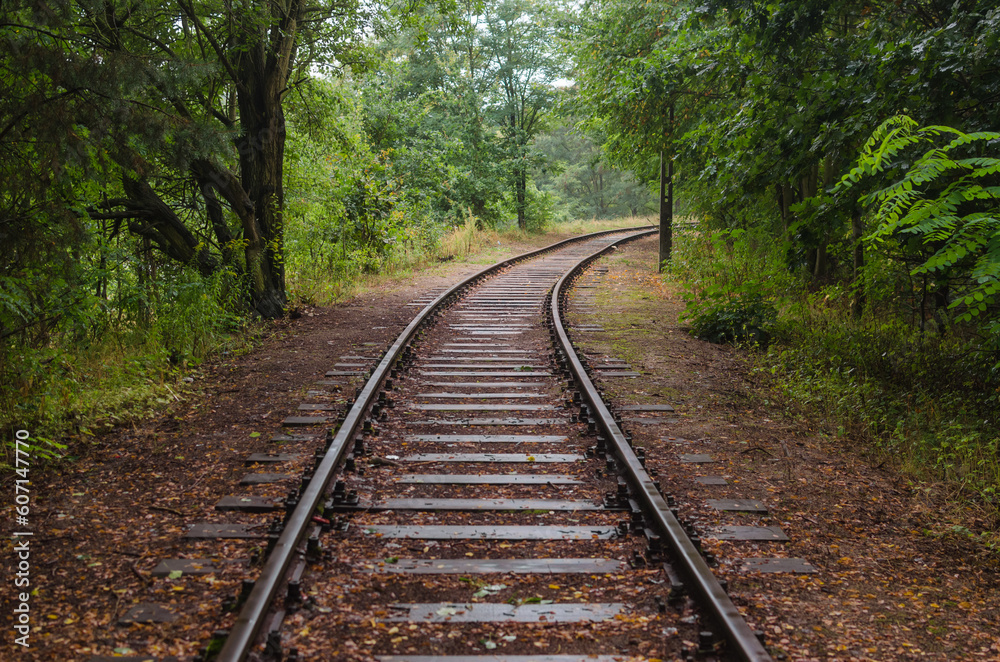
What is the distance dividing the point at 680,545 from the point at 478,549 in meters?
1.03

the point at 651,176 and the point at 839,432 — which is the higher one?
the point at 651,176

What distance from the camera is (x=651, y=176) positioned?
20.4 metres

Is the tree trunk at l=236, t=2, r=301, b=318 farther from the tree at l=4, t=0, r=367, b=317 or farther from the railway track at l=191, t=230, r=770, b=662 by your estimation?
the railway track at l=191, t=230, r=770, b=662

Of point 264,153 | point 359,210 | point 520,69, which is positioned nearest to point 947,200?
point 264,153

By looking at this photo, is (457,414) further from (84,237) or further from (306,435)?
(84,237)

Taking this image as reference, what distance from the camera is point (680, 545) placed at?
3.23 m

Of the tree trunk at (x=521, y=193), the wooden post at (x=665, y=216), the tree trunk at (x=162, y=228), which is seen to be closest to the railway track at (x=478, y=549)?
the tree trunk at (x=162, y=228)

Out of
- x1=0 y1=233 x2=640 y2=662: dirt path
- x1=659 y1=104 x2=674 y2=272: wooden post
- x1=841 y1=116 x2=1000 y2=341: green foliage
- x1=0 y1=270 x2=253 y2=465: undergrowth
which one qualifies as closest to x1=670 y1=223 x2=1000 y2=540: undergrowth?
x1=841 y1=116 x2=1000 y2=341: green foliage

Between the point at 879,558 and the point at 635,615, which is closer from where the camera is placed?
the point at 635,615

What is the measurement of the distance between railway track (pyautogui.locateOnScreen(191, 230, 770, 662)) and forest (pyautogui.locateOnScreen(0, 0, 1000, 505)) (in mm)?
2193

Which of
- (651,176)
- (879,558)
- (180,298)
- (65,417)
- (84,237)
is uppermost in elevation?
(651,176)

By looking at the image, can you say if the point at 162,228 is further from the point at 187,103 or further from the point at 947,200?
the point at 947,200

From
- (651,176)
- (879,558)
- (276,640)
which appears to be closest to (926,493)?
(879,558)

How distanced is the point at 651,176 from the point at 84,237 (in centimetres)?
1786
